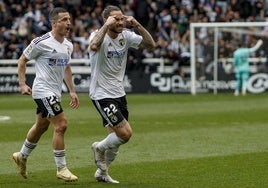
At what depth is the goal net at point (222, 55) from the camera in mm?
34375

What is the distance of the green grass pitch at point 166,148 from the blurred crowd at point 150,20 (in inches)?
341

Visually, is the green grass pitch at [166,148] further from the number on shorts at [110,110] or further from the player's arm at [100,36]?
the player's arm at [100,36]

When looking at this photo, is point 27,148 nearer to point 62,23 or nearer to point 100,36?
point 62,23

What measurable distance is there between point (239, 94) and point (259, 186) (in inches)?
911

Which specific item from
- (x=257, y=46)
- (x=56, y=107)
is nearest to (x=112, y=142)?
(x=56, y=107)

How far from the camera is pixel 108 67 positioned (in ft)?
37.1

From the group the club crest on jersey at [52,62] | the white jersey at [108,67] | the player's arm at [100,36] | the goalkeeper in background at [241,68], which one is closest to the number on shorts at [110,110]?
the white jersey at [108,67]

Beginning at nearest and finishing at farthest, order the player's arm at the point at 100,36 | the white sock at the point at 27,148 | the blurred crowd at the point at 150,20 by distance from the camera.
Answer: the player's arm at the point at 100,36
the white sock at the point at 27,148
the blurred crowd at the point at 150,20

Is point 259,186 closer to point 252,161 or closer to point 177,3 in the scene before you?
point 252,161

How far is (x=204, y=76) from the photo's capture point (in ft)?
114

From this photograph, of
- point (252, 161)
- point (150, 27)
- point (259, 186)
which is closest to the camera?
point (259, 186)

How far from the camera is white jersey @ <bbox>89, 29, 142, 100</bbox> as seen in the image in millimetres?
11227

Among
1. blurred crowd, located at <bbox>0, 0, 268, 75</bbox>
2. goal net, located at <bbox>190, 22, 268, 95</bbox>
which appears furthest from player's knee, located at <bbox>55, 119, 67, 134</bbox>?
blurred crowd, located at <bbox>0, 0, 268, 75</bbox>

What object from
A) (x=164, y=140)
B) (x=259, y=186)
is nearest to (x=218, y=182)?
(x=259, y=186)
